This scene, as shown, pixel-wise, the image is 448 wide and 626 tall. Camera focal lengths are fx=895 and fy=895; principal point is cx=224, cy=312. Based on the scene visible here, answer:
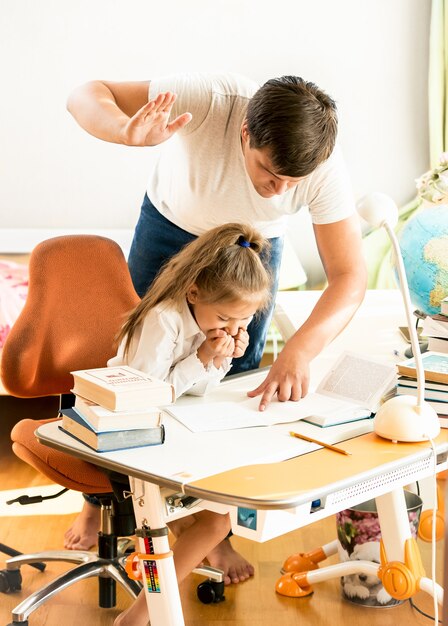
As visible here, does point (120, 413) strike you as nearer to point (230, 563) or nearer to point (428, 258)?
point (230, 563)

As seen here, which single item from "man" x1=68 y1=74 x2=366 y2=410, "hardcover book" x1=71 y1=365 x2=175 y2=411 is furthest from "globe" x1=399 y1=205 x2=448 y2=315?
"hardcover book" x1=71 y1=365 x2=175 y2=411

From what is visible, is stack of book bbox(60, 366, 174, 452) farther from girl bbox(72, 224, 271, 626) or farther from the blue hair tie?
the blue hair tie

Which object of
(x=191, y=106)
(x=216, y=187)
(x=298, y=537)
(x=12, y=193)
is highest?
(x=191, y=106)

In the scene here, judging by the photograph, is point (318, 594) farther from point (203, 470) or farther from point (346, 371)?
point (203, 470)

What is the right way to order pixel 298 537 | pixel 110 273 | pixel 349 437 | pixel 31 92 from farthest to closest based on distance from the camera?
pixel 31 92
pixel 298 537
pixel 110 273
pixel 349 437

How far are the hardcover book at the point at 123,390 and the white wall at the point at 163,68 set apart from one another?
2.83 meters

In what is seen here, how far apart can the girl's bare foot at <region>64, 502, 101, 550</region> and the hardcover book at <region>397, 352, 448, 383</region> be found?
1.03 m

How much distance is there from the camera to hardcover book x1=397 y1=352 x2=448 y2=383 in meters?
1.83

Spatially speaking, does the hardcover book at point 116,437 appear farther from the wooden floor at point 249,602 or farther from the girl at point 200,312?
the wooden floor at point 249,602

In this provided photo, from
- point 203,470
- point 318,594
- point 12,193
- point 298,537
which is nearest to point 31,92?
point 12,193

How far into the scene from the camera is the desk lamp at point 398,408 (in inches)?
63.5

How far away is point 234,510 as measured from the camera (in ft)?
4.55

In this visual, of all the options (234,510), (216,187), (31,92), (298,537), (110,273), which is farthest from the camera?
(31,92)

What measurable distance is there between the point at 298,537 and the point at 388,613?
0.46m
